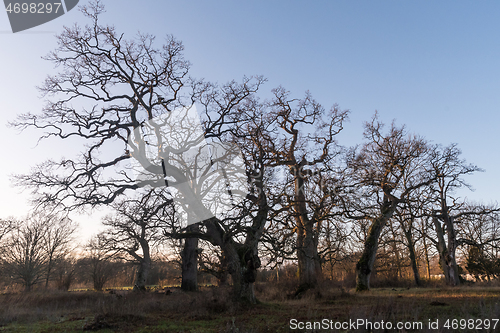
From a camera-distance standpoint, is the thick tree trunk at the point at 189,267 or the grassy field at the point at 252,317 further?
the thick tree trunk at the point at 189,267

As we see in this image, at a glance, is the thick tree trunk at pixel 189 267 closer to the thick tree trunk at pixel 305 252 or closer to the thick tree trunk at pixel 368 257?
the thick tree trunk at pixel 305 252

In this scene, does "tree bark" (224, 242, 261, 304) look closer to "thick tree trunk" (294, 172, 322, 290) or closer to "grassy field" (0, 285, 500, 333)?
"grassy field" (0, 285, 500, 333)

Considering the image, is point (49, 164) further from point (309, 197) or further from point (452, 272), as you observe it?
point (452, 272)

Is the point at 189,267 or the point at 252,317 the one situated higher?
the point at 189,267

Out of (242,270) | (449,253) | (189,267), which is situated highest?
(449,253)

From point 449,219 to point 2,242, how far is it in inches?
1712

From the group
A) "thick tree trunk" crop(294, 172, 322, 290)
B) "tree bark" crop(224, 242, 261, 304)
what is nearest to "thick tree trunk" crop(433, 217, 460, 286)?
"thick tree trunk" crop(294, 172, 322, 290)

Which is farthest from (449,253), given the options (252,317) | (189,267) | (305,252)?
(252,317)

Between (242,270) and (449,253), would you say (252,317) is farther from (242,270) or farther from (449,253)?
(449,253)

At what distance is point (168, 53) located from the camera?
15.5 m

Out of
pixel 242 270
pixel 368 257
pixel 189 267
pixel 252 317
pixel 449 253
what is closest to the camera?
pixel 252 317

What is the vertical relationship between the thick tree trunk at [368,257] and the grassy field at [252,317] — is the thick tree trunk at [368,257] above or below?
above

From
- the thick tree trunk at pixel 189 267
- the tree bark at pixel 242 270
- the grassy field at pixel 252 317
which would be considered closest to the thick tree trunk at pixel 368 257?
the grassy field at pixel 252 317

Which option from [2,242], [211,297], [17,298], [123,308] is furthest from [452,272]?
[2,242]
